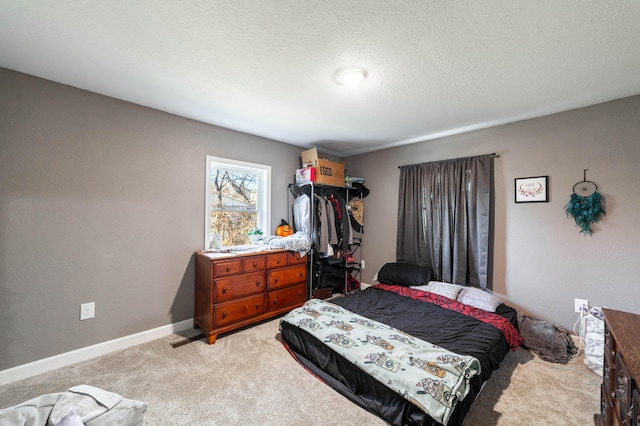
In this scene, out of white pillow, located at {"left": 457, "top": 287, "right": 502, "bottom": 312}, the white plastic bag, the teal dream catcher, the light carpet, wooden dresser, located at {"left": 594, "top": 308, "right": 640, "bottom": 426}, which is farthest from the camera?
white pillow, located at {"left": 457, "top": 287, "right": 502, "bottom": 312}

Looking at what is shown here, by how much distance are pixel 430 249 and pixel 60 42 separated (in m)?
3.97

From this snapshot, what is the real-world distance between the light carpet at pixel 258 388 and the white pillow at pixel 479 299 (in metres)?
0.44

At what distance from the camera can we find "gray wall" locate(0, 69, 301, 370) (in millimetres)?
1923

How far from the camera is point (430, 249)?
11.1 ft

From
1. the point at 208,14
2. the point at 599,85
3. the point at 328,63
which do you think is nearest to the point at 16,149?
the point at 208,14

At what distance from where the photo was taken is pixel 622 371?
3.61 feet

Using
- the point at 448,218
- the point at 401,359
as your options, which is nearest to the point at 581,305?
the point at 448,218

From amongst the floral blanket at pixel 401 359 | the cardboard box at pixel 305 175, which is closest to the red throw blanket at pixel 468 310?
the floral blanket at pixel 401 359

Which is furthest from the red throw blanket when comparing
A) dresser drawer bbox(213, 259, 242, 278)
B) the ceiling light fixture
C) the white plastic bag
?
the ceiling light fixture

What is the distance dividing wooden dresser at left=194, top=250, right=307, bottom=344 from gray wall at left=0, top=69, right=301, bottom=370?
1.23 feet

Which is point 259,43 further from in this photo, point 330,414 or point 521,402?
point 521,402

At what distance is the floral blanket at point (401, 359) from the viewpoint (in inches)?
55.1

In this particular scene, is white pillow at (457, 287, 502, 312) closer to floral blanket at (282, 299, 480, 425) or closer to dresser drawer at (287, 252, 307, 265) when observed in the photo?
floral blanket at (282, 299, 480, 425)

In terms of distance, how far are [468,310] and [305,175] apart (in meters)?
2.53
